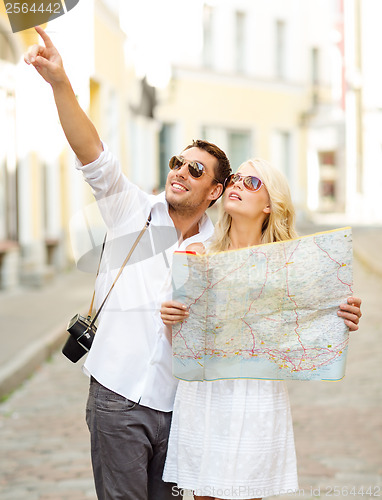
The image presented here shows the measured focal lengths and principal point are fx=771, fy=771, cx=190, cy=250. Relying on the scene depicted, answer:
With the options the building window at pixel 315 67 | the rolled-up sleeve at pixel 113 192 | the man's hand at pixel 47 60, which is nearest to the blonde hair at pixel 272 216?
the rolled-up sleeve at pixel 113 192

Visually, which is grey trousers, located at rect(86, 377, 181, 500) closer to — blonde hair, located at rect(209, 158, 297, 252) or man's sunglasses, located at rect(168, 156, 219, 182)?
blonde hair, located at rect(209, 158, 297, 252)

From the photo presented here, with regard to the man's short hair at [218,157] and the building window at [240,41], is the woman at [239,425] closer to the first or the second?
the man's short hair at [218,157]

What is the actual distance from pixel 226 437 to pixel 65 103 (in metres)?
1.16

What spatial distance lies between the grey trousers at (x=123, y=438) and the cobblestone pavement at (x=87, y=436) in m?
1.89

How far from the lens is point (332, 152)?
32.3 metres

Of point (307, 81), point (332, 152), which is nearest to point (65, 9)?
point (307, 81)

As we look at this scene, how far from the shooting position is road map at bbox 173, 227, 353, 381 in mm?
2371

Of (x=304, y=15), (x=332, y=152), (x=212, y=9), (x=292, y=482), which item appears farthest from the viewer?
(x=332, y=152)

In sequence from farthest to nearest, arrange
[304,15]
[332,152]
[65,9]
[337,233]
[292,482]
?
[332,152]
[304,15]
[292,482]
[337,233]
[65,9]

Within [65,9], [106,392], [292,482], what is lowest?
[292,482]

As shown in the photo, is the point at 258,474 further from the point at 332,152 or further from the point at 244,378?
the point at 332,152

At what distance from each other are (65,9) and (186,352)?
1069 millimetres

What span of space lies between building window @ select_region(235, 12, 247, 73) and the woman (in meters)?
23.9

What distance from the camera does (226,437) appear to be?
2473mm
